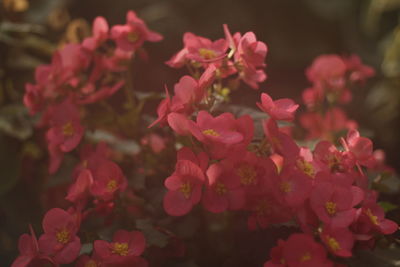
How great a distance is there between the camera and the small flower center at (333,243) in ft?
2.02

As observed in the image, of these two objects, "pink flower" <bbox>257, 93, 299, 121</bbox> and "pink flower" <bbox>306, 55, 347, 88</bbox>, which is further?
"pink flower" <bbox>306, 55, 347, 88</bbox>

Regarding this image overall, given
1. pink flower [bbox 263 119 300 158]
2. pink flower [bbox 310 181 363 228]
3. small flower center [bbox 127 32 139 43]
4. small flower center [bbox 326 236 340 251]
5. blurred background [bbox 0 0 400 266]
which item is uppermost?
small flower center [bbox 127 32 139 43]

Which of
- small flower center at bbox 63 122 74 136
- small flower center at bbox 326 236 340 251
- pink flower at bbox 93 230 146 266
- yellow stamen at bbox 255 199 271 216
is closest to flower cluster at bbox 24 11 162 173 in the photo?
small flower center at bbox 63 122 74 136

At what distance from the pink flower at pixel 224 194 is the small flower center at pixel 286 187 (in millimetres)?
51

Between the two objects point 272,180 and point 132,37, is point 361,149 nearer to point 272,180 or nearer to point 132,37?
point 272,180

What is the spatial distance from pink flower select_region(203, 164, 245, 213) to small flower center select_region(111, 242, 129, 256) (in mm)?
118

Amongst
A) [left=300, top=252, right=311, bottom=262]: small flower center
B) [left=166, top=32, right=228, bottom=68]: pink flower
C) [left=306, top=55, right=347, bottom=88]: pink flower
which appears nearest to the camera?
[left=300, top=252, right=311, bottom=262]: small flower center

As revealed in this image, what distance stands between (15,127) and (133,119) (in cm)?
35

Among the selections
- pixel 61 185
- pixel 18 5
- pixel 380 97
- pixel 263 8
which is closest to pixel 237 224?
pixel 61 185

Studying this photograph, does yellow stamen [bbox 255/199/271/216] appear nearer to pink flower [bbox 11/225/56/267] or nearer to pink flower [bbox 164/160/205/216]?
pink flower [bbox 164/160/205/216]

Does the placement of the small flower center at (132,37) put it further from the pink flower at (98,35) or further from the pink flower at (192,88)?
the pink flower at (192,88)

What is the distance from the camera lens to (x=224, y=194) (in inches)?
25.5

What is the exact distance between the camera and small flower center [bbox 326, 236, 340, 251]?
616 millimetres

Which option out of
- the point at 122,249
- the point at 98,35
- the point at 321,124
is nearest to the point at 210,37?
the point at 321,124
